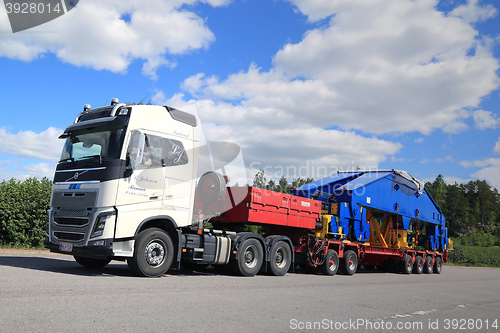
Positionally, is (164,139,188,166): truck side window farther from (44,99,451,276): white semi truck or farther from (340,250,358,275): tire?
(340,250,358,275): tire

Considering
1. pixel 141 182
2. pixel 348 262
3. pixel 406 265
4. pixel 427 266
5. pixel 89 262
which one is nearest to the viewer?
pixel 141 182

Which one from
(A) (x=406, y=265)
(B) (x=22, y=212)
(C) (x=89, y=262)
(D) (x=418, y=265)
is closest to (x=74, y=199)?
(C) (x=89, y=262)

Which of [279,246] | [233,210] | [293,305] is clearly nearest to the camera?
[293,305]

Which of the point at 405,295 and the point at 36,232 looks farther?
the point at 36,232

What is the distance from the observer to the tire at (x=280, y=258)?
1091 cm

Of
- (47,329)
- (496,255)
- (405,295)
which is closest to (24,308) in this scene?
(47,329)

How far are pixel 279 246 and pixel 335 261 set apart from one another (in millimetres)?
3128

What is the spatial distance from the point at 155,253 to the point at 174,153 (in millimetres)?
2194

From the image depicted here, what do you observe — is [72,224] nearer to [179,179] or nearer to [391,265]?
[179,179]

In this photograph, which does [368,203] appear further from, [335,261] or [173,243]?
[173,243]

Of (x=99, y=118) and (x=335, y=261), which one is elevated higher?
(x=99, y=118)

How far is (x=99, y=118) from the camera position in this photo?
8.34 meters

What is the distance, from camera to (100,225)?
751 centimetres

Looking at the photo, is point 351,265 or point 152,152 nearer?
point 152,152
